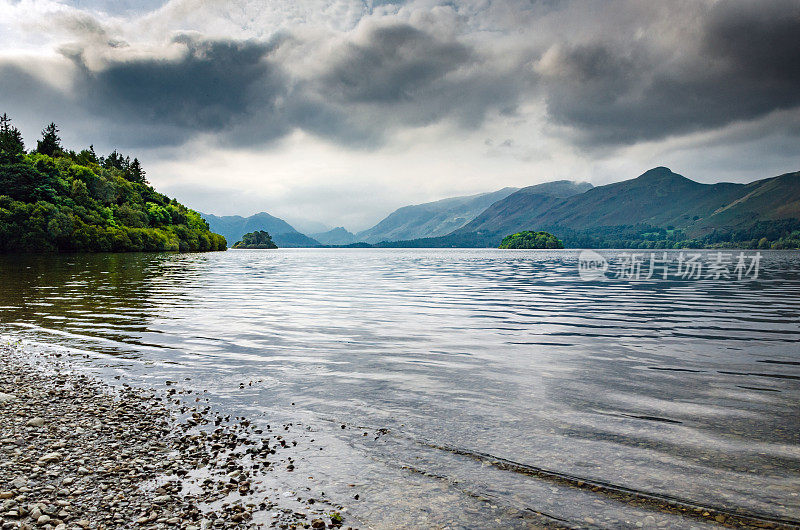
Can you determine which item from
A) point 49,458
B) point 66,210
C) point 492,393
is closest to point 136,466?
point 49,458

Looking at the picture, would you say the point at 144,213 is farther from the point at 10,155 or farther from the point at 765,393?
the point at 765,393

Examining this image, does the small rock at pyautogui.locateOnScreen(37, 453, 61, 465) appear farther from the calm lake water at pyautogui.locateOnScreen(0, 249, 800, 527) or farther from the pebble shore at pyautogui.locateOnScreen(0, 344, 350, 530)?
the calm lake water at pyautogui.locateOnScreen(0, 249, 800, 527)

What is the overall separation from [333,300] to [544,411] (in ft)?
87.5

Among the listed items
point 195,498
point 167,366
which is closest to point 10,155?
point 167,366

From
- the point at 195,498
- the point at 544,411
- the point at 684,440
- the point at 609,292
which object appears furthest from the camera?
the point at 609,292

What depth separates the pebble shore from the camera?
638 cm

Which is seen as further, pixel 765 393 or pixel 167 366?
pixel 167 366

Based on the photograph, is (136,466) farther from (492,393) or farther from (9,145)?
(9,145)

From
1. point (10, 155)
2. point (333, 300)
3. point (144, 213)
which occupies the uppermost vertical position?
point (10, 155)

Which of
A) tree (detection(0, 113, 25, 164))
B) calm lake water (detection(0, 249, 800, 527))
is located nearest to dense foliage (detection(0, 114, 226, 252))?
tree (detection(0, 113, 25, 164))

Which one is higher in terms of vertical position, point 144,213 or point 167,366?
point 144,213

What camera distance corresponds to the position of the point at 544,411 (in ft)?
37.7

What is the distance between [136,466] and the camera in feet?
25.5

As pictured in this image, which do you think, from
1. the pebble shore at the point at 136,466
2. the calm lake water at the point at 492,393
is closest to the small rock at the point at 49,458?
the pebble shore at the point at 136,466
